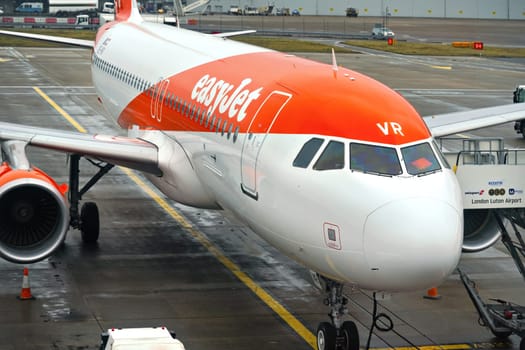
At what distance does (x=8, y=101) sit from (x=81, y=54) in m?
31.7

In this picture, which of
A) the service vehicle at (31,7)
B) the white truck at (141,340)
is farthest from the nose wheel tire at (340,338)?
the service vehicle at (31,7)

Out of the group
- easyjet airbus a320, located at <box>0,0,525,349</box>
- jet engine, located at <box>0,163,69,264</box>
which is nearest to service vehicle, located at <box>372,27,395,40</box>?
easyjet airbus a320, located at <box>0,0,525,349</box>

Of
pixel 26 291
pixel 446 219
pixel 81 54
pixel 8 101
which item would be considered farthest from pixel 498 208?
pixel 81 54

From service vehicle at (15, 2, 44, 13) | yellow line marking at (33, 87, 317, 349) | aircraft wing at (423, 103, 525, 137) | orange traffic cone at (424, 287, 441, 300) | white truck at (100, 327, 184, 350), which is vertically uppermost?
service vehicle at (15, 2, 44, 13)

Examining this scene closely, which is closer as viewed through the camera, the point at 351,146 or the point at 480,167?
the point at 351,146

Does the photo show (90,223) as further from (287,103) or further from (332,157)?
(332,157)

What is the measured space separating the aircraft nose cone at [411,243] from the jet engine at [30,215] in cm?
710

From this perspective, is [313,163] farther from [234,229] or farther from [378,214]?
[234,229]

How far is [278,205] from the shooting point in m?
15.6

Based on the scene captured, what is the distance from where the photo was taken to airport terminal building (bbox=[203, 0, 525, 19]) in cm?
16600

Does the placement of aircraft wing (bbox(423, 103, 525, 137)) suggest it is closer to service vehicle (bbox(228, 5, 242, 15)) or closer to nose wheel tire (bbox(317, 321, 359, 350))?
nose wheel tire (bbox(317, 321, 359, 350))

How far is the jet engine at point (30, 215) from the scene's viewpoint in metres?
18.7

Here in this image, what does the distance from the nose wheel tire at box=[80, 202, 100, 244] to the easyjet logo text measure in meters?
4.49

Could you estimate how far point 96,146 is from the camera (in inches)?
871
